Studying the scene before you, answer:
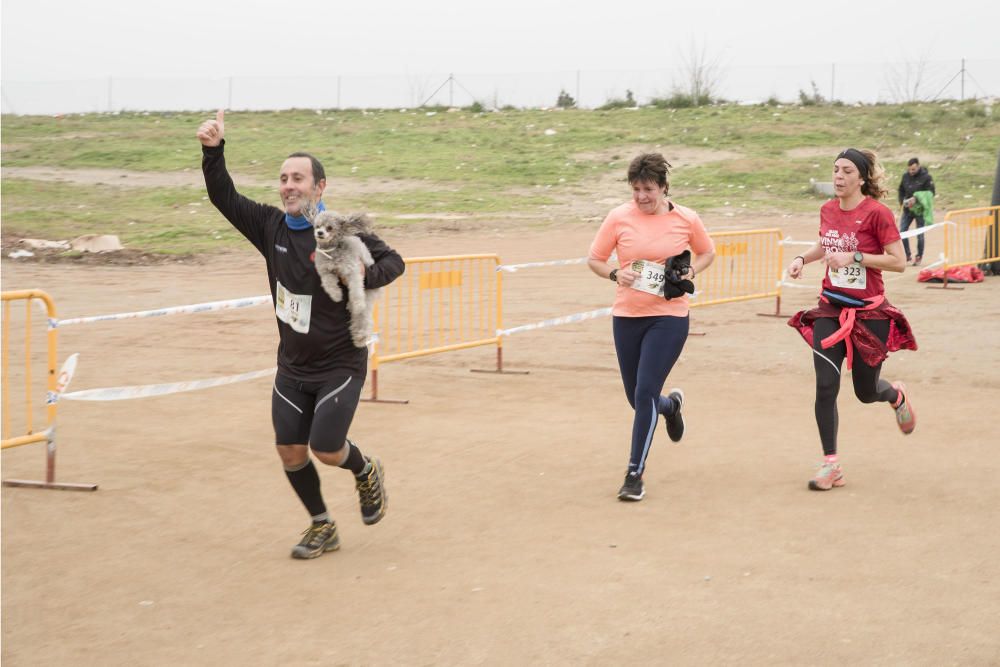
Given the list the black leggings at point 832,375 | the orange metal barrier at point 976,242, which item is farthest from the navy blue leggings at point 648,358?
the orange metal barrier at point 976,242

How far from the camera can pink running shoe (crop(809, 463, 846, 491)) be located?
6930mm

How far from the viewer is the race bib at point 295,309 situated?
17.8 ft

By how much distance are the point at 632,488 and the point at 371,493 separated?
1671 millimetres

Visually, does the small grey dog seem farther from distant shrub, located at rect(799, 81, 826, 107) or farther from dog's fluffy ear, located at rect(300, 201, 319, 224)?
distant shrub, located at rect(799, 81, 826, 107)

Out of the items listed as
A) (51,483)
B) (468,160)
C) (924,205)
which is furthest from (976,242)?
(51,483)

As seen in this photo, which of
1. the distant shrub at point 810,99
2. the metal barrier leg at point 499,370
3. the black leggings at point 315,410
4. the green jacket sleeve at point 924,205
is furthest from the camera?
the distant shrub at point 810,99

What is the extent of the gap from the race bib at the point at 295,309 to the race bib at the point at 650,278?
2.16 m

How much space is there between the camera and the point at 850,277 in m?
6.91

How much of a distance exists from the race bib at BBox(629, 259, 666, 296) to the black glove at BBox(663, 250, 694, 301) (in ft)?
0.09

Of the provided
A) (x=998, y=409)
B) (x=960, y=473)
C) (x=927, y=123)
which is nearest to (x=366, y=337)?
(x=960, y=473)

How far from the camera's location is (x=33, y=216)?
87.9ft

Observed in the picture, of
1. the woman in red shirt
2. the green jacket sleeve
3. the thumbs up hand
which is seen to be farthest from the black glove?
the green jacket sleeve

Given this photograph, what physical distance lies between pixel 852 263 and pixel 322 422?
3.35m

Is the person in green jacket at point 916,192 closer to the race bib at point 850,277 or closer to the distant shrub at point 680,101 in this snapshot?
the race bib at point 850,277
